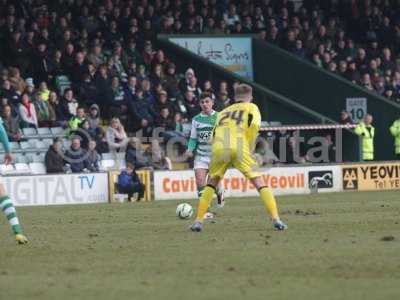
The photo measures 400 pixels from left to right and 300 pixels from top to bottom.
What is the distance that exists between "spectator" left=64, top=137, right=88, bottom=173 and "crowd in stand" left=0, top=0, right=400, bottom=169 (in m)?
0.45

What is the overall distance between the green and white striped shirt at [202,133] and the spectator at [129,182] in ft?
26.2

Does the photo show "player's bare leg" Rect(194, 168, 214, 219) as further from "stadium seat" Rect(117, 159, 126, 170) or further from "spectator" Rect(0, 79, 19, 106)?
"stadium seat" Rect(117, 159, 126, 170)

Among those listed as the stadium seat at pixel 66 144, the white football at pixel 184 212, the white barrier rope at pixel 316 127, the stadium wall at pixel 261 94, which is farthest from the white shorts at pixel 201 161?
the stadium wall at pixel 261 94

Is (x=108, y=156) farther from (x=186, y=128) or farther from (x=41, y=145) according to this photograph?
(x=186, y=128)

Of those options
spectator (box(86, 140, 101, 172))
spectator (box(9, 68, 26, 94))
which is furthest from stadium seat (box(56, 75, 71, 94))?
spectator (box(86, 140, 101, 172))

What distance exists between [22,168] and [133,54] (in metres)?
6.31

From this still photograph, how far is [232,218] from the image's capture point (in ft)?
62.5

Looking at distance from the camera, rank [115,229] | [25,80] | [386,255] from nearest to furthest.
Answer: [386,255]
[115,229]
[25,80]

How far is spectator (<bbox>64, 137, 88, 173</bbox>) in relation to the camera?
28.1 metres

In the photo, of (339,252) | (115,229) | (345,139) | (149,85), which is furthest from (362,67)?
(339,252)

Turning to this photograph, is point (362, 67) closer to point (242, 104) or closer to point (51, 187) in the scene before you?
point (51, 187)

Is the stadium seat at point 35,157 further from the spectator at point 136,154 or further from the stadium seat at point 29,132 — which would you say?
the spectator at point 136,154

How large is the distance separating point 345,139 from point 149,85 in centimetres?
612

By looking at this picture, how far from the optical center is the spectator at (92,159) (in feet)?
93.4
